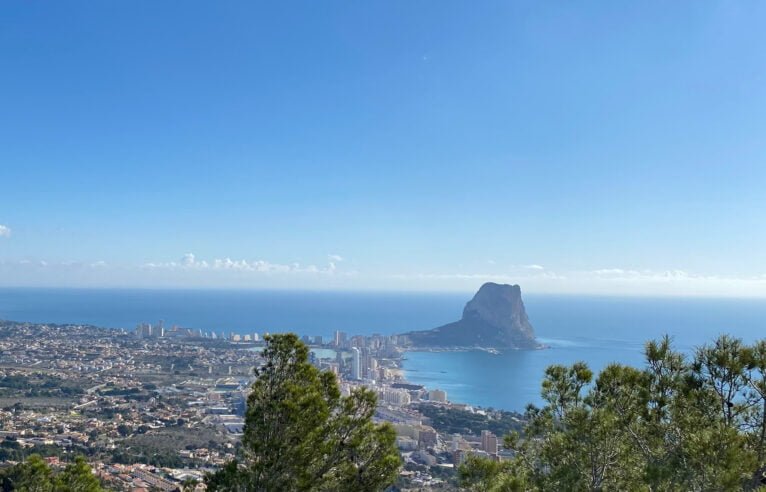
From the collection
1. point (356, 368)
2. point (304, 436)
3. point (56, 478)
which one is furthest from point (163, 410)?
point (304, 436)

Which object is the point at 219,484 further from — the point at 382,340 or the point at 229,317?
the point at 229,317

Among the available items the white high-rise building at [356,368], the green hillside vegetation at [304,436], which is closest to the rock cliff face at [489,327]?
the white high-rise building at [356,368]

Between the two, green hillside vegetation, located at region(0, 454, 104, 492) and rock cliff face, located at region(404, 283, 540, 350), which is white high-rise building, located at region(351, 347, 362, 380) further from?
green hillside vegetation, located at region(0, 454, 104, 492)

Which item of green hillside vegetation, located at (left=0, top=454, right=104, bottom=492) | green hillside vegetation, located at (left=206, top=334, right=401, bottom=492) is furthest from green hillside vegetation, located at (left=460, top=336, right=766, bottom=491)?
green hillside vegetation, located at (left=0, top=454, right=104, bottom=492)

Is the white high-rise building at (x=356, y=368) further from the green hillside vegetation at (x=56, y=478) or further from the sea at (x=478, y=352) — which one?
the green hillside vegetation at (x=56, y=478)

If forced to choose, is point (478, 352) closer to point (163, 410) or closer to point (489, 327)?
point (489, 327)

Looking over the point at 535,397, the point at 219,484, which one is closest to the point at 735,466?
the point at 219,484
